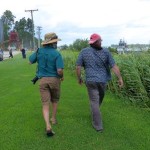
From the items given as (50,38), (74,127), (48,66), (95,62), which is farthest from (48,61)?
(74,127)

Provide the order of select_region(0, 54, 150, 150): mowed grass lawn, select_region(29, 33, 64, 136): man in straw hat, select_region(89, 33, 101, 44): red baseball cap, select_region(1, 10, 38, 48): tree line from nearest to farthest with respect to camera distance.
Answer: select_region(0, 54, 150, 150): mowed grass lawn → select_region(29, 33, 64, 136): man in straw hat → select_region(89, 33, 101, 44): red baseball cap → select_region(1, 10, 38, 48): tree line

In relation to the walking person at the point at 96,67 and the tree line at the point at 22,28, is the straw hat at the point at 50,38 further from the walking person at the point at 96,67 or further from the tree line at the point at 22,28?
the tree line at the point at 22,28

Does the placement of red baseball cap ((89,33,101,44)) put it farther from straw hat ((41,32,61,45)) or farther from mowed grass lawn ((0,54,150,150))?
mowed grass lawn ((0,54,150,150))

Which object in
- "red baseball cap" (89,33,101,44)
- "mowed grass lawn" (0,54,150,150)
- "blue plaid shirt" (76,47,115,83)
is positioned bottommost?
"mowed grass lawn" (0,54,150,150)

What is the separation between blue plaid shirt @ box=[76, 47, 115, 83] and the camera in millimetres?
8734

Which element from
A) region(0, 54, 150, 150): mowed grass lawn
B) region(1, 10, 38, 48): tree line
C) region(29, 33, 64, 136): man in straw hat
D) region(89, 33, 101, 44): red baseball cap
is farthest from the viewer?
region(1, 10, 38, 48): tree line

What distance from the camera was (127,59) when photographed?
506 inches

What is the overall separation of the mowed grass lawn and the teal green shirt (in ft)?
3.80

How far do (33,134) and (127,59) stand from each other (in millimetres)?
5255

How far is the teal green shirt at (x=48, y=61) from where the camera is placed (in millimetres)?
8391

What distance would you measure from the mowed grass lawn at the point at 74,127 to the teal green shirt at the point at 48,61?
1159 mm

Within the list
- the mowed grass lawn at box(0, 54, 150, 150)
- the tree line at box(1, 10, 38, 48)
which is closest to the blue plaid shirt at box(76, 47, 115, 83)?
the mowed grass lawn at box(0, 54, 150, 150)

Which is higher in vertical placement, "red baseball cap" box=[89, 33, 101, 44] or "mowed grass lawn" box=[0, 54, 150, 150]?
"red baseball cap" box=[89, 33, 101, 44]

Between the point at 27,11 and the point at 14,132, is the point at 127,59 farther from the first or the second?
the point at 27,11
